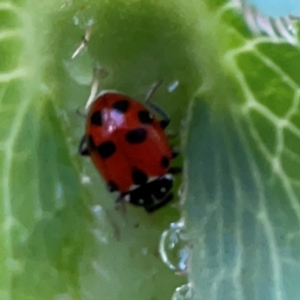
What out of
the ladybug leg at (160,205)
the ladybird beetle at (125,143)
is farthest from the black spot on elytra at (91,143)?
the ladybug leg at (160,205)

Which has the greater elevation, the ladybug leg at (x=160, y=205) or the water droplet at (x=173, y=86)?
the water droplet at (x=173, y=86)

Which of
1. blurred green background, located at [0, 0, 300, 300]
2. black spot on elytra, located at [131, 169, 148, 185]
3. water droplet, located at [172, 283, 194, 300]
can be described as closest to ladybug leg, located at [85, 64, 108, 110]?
blurred green background, located at [0, 0, 300, 300]

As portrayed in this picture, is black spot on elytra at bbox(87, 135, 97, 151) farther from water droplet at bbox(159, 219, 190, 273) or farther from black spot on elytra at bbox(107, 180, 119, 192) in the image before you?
water droplet at bbox(159, 219, 190, 273)

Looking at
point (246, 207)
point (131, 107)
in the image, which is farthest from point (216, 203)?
point (131, 107)

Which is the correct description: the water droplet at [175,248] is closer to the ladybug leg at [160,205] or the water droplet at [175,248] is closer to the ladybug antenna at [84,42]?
the ladybug leg at [160,205]

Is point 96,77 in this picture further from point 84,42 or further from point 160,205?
point 160,205

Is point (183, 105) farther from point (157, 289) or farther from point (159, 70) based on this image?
point (157, 289)

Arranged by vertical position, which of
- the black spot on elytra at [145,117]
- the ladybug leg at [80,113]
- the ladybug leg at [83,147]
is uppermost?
the ladybug leg at [80,113]
